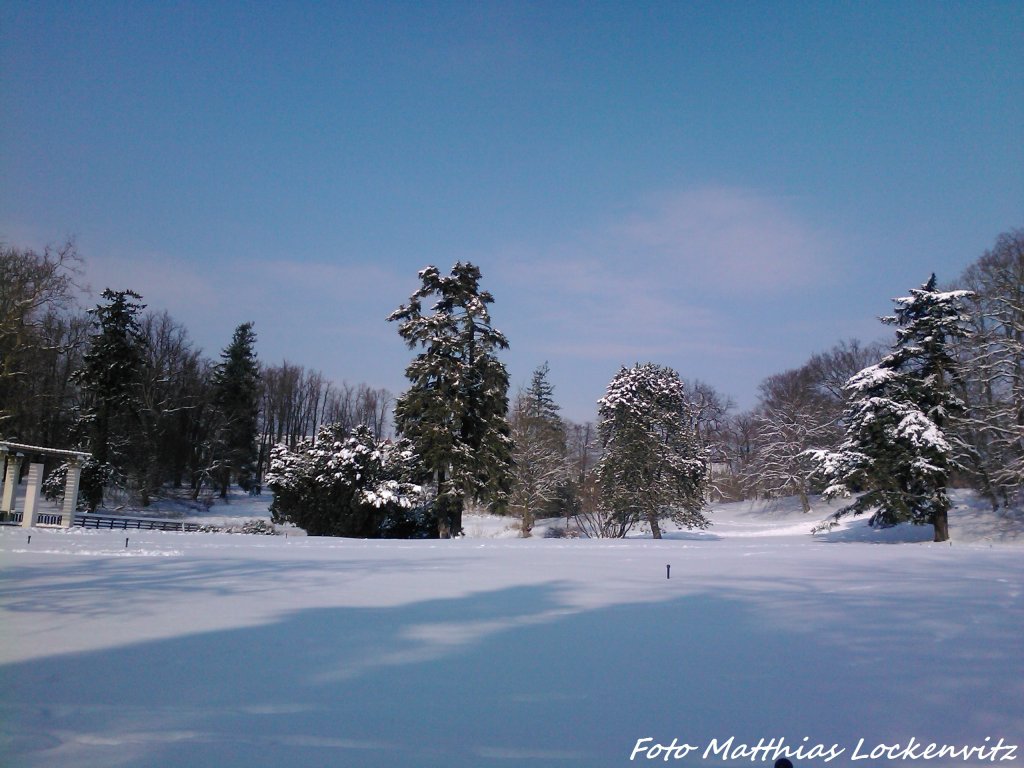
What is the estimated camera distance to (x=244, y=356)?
213 ft

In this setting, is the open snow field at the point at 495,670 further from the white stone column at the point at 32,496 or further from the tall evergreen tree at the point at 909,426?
the tall evergreen tree at the point at 909,426

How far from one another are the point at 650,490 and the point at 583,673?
3514 centimetres

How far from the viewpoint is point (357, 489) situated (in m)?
36.9

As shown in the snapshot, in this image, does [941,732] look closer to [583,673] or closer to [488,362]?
[583,673]

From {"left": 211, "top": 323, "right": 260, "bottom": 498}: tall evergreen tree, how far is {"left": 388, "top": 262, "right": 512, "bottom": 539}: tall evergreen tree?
29.6 metres

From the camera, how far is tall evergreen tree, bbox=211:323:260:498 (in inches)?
2434

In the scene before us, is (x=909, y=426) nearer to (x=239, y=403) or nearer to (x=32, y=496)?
(x=32, y=496)

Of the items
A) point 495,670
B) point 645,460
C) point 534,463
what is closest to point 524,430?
point 534,463

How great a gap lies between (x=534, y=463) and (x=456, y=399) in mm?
15150

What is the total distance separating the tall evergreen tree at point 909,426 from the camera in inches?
1313

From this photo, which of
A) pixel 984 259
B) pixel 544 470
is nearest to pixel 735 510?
pixel 544 470

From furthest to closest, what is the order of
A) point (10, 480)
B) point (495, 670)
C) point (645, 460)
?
point (645, 460)
point (10, 480)
point (495, 670)

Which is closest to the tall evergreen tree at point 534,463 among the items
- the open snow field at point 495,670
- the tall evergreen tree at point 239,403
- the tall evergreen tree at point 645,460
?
the tall evergreen tree at point 645,460

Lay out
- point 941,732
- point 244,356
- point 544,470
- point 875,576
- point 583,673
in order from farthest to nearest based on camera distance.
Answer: point 244,356 → point 544,470 → point 875,576 → point 583,673 → point 941,732
